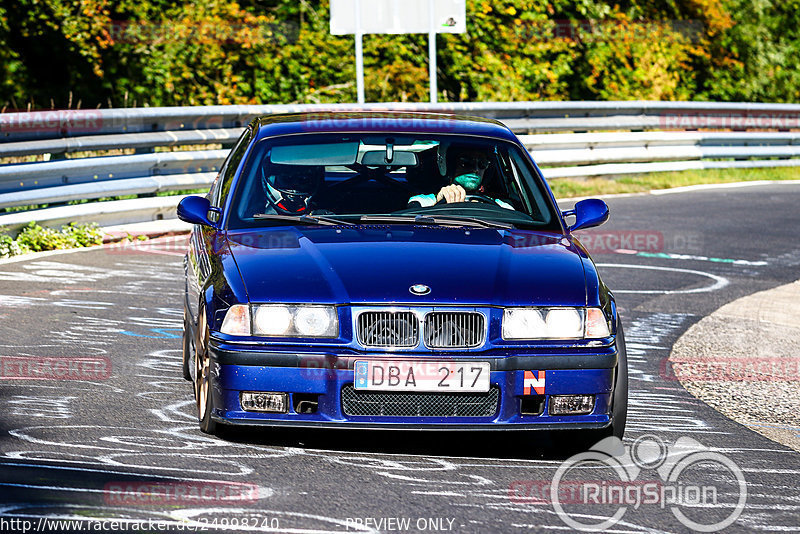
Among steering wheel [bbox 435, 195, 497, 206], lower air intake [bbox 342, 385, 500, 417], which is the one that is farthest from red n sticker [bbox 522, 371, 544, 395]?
steering wheel [bbox 435, 195, 497, 206]

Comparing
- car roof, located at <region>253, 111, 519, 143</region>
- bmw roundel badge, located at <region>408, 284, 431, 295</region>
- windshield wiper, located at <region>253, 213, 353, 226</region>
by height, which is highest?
car roof, located at <region>253, 111, 519, 143</region>

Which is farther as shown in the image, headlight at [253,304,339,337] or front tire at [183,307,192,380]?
front tire at [183,307,192,380]

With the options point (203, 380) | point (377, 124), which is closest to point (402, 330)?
point (203, 380)

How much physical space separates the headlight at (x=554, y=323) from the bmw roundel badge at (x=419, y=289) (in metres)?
0.32

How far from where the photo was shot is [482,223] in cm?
648

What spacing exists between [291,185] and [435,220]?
804mm

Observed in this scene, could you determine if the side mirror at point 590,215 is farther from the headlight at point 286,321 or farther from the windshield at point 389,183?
the headlight at point 286,321

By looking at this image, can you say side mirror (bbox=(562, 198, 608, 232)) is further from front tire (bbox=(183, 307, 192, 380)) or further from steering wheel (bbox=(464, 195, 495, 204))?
front tire (bbox=(183, 307, 192, 380))

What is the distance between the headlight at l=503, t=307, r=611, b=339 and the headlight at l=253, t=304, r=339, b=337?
2.29 feet

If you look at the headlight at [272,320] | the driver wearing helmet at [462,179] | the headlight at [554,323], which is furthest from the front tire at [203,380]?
the driver wearing helmet at [462,179]

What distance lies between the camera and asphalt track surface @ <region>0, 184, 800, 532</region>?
4.58m

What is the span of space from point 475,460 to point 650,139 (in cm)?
1512

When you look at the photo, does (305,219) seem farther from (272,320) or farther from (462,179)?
(272,320)

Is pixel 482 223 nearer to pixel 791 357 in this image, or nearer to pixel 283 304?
pixel 283 304
